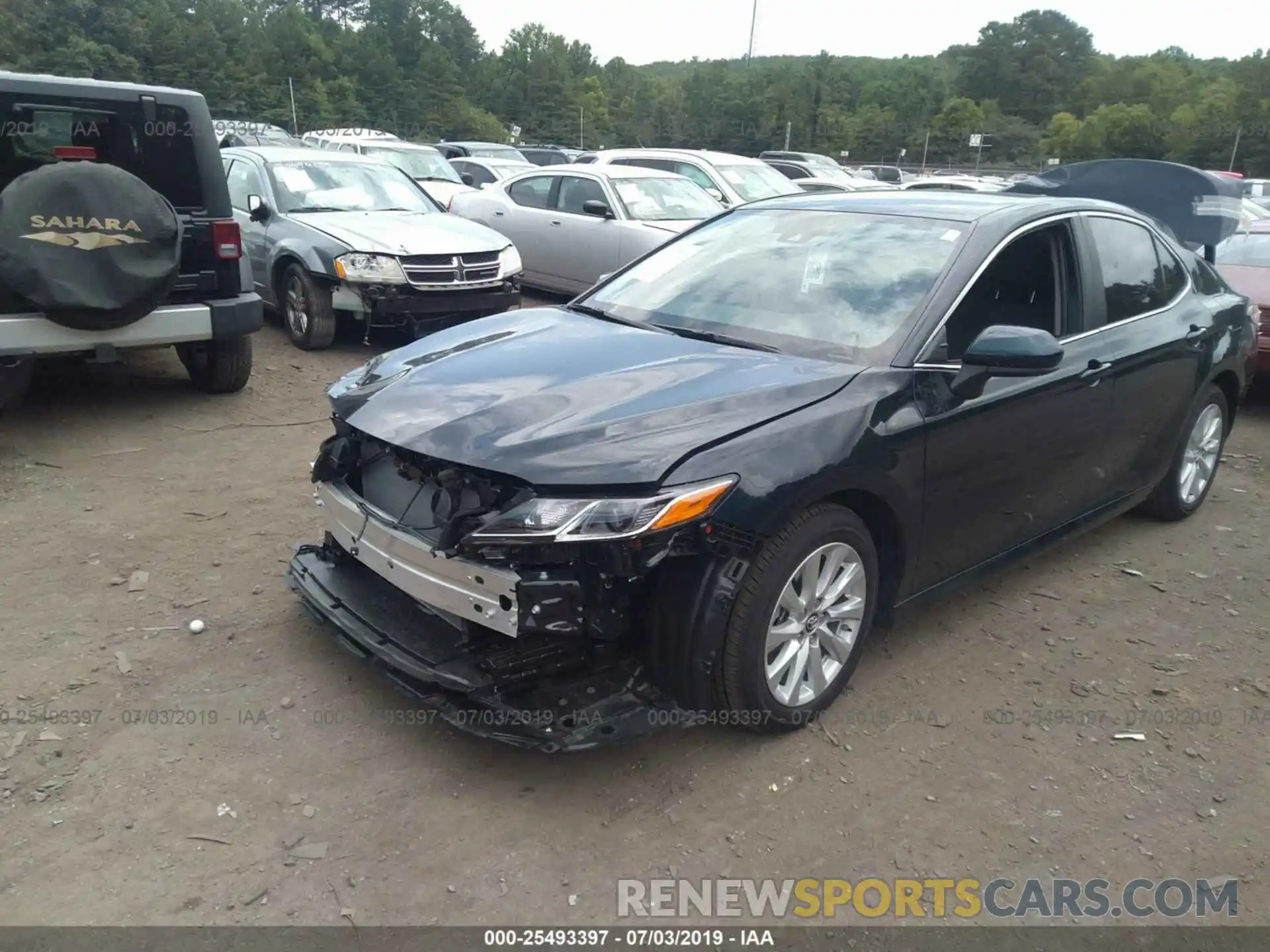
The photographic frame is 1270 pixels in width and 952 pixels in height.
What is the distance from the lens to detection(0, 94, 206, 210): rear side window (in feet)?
Result: 17.3

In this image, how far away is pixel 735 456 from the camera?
9.03 ft

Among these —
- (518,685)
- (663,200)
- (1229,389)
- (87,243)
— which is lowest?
(518,685)

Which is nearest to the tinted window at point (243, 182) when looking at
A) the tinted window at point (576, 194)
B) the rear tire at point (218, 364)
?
the rear tire at point (218, 364)

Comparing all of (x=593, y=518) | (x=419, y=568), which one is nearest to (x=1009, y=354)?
(x=593, y=518)

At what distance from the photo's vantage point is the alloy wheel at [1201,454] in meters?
5.01

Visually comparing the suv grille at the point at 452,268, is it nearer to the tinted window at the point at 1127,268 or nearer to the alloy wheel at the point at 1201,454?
the tinted window at the point at 1127,268

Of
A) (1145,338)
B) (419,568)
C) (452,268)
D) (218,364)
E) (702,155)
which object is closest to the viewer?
(419,568)

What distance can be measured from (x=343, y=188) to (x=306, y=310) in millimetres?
1521

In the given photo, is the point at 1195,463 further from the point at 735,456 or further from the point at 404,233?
the point at 404,233

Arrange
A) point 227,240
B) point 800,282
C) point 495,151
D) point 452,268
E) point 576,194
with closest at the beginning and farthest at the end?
point 800,282 < point 227,240 < point 452,268 < point 576,194 < point 495,151

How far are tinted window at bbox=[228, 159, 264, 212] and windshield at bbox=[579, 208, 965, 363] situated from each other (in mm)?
5886

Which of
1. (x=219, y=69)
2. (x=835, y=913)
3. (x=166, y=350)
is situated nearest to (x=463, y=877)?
(x=835, y=913)

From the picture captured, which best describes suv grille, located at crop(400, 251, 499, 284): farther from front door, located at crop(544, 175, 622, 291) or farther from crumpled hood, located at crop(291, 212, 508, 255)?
front door, located at crop(544, 175, 622, 291)

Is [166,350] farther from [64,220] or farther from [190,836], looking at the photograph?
[190,836]
